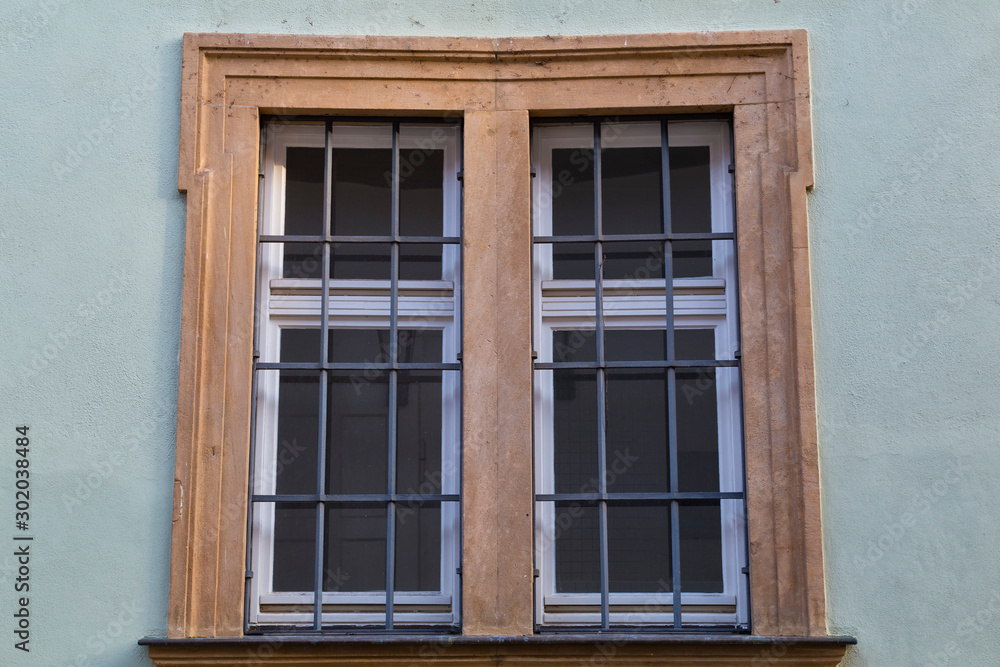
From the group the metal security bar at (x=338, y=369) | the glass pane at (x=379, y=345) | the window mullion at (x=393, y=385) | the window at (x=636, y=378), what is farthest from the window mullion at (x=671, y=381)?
the window mullion at (x=393, y=385)

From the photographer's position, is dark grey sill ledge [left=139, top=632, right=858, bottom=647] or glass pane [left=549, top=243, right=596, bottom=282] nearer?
dark grey sill ledge [left=139, top=632, right=858, bottom=647]

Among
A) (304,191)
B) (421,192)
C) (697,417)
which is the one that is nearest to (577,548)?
(697,417)

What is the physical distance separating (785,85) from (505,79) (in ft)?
4.29

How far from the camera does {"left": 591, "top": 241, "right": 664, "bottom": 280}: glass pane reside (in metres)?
5.64

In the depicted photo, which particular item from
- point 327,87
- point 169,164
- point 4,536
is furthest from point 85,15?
point 4,536

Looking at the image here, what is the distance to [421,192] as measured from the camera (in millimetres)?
5758

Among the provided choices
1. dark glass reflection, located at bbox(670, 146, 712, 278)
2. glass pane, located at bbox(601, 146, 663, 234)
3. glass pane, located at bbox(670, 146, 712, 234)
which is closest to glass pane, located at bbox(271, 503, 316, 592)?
glass pane, located at bbox(601, 146, 663, 234)

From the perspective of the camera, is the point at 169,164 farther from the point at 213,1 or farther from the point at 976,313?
the point at 976,313

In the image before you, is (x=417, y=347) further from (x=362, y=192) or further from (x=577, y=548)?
(x=577, y=548)

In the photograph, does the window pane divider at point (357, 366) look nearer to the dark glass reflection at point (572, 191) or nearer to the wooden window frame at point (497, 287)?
the wooden window frame at point (497, 287)

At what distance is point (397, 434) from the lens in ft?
18.0

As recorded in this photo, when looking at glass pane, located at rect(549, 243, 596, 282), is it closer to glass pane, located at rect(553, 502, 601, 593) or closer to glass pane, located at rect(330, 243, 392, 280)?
glass pane, located at rect(330, 243, 392, 280)

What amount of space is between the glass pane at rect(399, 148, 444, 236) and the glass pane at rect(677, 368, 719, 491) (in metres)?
1.39

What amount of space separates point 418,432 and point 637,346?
3.59ft
